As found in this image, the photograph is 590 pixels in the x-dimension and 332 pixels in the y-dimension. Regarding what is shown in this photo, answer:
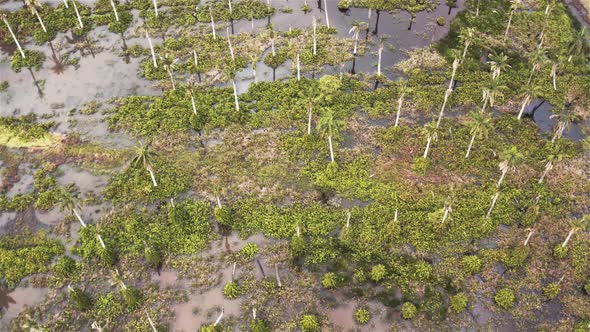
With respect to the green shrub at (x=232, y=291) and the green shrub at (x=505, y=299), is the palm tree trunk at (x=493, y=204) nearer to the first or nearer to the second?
the green shrub at (x=505, y=299)

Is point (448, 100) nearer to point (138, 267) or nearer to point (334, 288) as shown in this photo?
point (334, 288)

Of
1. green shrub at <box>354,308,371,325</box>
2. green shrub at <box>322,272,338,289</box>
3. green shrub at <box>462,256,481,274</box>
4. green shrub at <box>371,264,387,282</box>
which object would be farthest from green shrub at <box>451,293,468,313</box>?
green shrub at <box>322,272,338,289</box>

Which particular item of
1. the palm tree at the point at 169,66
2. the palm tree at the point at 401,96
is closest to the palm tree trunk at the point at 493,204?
the palm tree at the point at 401,96

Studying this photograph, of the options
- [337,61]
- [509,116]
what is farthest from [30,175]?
[509,116]

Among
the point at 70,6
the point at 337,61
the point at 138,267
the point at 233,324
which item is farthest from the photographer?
the point at 70,6

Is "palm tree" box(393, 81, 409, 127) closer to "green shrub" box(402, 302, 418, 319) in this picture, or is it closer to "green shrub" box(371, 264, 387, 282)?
"green shrub" box(371, 264, 387, 282)

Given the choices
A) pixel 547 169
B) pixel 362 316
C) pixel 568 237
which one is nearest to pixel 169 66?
pixel 362 316
